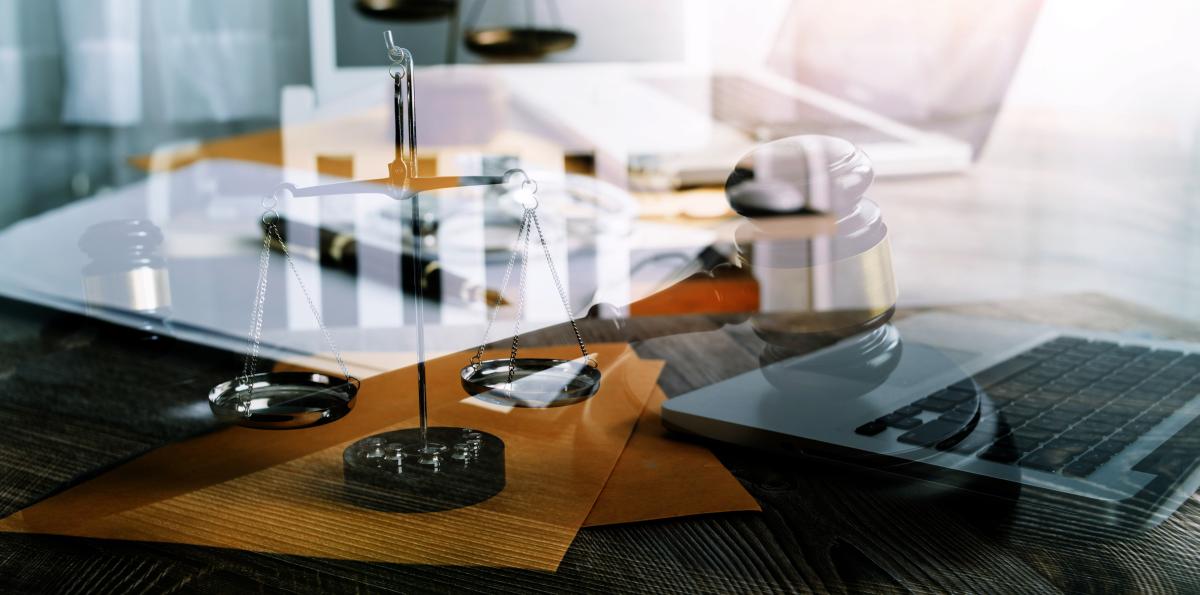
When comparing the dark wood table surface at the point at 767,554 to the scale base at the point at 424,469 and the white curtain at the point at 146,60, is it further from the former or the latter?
the white curtain at the point at 146,60

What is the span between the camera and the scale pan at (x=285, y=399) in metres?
0.43

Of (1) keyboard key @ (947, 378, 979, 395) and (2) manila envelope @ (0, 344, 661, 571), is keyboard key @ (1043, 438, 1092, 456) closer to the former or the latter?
(1) keyboard key @ (947, 378, 979, 395)

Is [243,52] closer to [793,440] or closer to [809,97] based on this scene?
[809,97]

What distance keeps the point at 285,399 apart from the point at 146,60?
1706mm

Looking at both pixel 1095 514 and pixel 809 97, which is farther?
pixel 809 97

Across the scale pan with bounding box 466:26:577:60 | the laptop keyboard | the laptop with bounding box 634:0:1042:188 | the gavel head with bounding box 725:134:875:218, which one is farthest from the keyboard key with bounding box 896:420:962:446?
the laptop with bounding box 634:0:1042:188

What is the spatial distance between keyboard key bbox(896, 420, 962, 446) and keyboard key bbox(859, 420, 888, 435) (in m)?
0.01

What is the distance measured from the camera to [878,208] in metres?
0.57

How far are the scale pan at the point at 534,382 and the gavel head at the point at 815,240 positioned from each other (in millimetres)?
Answer: 139

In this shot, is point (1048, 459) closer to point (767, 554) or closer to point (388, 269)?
point (767, 554)

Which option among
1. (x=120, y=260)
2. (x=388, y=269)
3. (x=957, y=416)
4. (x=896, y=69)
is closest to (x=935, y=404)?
(x=957, y=416)

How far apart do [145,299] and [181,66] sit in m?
1.47

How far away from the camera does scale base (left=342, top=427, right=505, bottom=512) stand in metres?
0.45

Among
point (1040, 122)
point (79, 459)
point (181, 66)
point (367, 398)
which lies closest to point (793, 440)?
point (367, 398)
